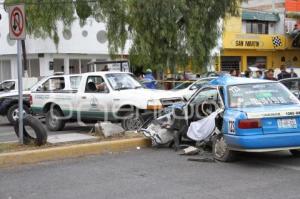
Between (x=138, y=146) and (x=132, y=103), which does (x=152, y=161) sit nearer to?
(x=138, y=146)

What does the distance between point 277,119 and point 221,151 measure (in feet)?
3.86

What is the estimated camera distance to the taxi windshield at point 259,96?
921cm

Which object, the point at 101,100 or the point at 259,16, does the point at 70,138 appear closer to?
the point at 101,100

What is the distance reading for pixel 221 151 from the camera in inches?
364

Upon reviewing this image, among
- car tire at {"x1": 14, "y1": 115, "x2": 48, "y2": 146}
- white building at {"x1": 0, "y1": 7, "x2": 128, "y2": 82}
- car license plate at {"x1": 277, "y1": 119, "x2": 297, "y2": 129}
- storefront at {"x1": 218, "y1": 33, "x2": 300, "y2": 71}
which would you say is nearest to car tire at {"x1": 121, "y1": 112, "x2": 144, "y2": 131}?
car tire at {"x1": 14, "y1": 115, "x2": 48, "y2": 146}

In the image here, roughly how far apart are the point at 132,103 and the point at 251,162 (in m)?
4.73

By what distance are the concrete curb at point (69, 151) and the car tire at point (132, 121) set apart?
2.00 m

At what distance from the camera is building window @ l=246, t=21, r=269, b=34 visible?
42750mm

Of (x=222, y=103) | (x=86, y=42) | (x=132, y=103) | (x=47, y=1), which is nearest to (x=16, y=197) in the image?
(x=222, y=103)

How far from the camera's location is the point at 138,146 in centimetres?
1087

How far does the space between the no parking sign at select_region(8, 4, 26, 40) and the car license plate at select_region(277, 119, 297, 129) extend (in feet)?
15.9

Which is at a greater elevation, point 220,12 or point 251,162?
point 220,12

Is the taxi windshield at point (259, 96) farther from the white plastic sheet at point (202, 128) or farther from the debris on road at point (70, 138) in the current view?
the debris on road at point (70, 138)

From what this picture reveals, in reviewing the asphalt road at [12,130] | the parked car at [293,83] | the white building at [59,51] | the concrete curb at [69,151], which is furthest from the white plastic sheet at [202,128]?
the white building at [59,51]
